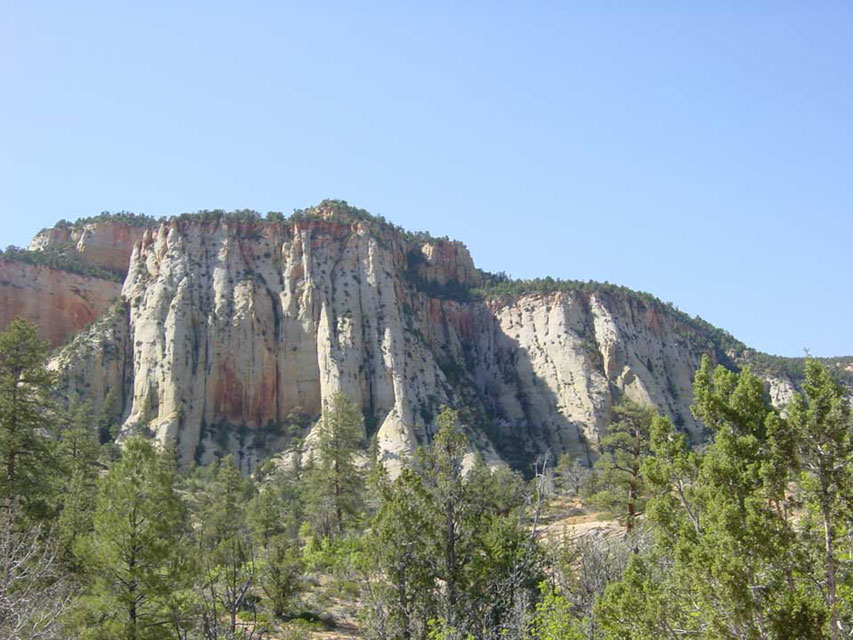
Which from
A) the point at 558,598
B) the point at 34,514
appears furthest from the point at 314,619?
the point at 558,598

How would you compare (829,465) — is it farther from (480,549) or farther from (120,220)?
(120,220)

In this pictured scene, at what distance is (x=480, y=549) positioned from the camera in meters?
17.4

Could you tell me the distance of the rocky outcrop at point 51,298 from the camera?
86.4m

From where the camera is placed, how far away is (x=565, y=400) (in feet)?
292

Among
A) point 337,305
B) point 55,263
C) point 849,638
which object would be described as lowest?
point 849,638

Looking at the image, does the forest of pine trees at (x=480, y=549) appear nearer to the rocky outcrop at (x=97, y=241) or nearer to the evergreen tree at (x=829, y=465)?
the evergreen tree at (x=829, y=465)

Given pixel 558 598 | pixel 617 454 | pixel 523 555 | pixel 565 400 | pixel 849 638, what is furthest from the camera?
pixel 565 400

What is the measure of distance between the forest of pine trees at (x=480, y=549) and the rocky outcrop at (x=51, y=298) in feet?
201

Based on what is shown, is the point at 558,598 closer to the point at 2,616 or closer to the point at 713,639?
the point at 713,639

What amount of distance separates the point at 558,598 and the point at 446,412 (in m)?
5.00

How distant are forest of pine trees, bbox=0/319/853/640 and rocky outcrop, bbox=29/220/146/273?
7292 centimetres

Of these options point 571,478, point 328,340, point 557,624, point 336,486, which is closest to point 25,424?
point 336,486

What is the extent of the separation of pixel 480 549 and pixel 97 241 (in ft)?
317

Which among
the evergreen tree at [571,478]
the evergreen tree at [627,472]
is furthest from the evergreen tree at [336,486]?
the evergreen tree at [571,478]
